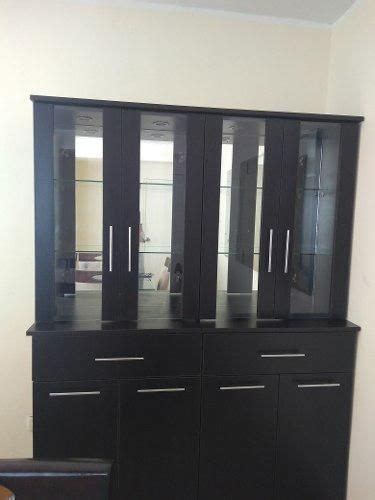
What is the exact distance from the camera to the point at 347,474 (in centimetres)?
218

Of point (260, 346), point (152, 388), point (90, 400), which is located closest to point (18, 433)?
point (90, 400)

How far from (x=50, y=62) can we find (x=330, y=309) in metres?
2.19

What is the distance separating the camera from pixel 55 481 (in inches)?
45.0

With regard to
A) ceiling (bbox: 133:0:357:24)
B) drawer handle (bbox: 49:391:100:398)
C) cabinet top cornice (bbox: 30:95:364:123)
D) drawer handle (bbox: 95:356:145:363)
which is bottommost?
drawer handle (bbox: 49:391:100:398)

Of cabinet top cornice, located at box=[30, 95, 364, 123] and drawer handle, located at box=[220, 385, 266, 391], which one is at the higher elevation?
cabinet top cornice, located at box=[30, 95, 364, 123]

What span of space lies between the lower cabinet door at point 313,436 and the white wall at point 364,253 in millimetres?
68

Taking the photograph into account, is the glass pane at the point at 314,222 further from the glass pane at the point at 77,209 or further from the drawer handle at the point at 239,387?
the glass pane at the point at 77,209

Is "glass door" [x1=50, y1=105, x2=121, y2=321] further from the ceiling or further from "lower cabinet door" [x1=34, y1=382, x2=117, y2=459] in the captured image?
the ceiling

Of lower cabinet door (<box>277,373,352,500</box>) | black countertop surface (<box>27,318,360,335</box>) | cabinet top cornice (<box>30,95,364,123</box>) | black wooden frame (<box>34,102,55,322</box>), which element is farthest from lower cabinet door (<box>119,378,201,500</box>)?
cabinet top cornice (<box>30,95,364,123</box>)

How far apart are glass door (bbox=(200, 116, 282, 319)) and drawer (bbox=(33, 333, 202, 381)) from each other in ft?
0.85

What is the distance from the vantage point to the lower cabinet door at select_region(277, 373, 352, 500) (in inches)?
83.1

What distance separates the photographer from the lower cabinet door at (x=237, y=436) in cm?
206

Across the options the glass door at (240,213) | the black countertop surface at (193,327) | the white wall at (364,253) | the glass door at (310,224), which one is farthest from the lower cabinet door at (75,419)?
the white wall at (364,253)

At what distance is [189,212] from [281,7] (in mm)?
1386
